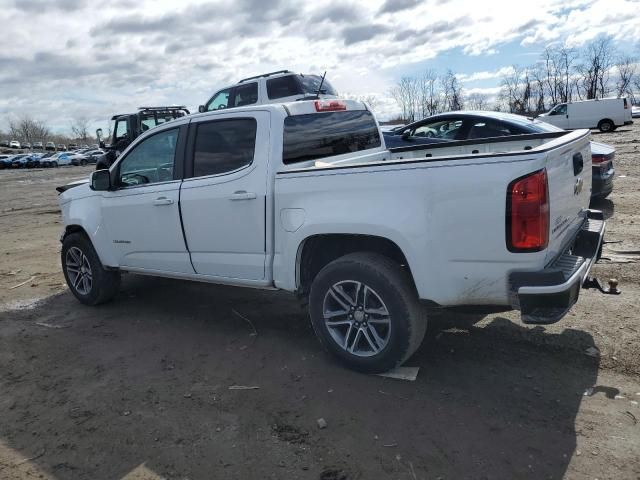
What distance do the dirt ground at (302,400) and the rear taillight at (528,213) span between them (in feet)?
3.48

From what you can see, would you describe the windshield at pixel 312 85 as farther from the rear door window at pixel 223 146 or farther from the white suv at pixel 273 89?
the rear door window at pixel 223 146

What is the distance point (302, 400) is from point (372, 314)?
2.51 ft

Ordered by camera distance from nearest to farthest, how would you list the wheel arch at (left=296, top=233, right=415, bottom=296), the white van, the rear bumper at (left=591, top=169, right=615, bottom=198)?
the wheel arch at (left=296, top=233, right=415, bottom=296) → the rear bumper at (left=591, top=169, right=615, bottom=198) → the white van

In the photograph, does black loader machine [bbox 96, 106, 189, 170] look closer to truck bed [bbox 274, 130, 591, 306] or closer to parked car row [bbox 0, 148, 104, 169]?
truck bed [bbox 274, 130, 591, 306]

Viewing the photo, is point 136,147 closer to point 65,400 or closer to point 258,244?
point 258,244

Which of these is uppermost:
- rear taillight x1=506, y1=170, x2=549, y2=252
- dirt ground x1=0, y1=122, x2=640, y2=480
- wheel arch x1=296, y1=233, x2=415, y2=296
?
rear taillight x1=506, y1=170, x2=549, y2=252

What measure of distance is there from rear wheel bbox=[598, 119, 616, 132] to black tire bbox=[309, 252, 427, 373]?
3233 cm

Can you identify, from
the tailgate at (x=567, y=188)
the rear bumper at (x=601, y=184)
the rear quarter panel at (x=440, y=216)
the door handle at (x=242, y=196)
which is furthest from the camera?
the rear bumper at (x=601, y=184)

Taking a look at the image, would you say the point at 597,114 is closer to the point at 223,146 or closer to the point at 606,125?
the point at 606,125

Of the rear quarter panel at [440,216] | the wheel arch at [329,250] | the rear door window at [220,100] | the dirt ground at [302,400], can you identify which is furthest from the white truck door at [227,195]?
the rear door window at [220,100]

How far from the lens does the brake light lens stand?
4594mm

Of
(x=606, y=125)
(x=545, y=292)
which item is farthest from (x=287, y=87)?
(x=606, y=125)

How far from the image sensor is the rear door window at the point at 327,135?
169 inches

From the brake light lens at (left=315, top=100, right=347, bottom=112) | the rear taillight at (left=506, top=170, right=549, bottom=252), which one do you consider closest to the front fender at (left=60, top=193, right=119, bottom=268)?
the brake light lens at (left=315, top=100, right=347, bottom=112)
